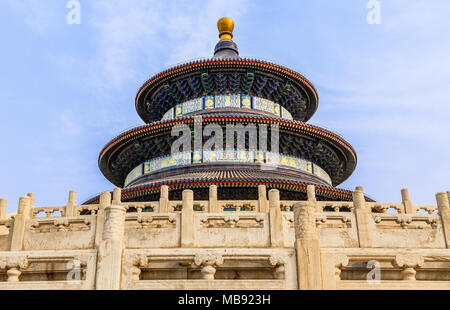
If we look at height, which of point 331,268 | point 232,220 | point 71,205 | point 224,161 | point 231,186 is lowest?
point 331,268

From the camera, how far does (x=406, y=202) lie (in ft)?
51.2

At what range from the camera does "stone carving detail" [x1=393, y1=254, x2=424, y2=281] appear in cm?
797

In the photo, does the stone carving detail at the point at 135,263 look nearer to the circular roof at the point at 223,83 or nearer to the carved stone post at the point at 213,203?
the carved stone post at the point at 213,203

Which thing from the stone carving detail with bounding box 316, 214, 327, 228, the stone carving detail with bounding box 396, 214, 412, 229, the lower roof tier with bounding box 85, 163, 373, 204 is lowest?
the stone carving detail with bounding box 316, 214, 327, 228

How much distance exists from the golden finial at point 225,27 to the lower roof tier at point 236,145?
29.7 feet

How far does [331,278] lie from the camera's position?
761 centimetres

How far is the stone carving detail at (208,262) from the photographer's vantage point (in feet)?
25.6

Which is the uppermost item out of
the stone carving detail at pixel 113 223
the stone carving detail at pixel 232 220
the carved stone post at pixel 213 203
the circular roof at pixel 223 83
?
the circular roof at pixel 223 83

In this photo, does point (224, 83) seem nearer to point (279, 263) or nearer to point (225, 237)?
point (225, 237)

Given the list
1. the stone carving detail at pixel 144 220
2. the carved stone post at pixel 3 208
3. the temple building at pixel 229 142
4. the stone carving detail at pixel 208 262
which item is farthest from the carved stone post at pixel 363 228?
the carved stone post at pixel 3 208

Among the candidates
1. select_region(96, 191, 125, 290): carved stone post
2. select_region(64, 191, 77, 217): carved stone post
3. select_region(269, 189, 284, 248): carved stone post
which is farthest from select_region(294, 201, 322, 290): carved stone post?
select_region(64, 191, 77, 217): carved stone post

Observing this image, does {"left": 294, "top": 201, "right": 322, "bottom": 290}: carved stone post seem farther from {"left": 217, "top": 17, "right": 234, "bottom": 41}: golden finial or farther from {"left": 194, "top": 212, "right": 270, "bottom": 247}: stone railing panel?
{"left": 217, "top": 17, "right": 234, "bottom": 41}: golden finial

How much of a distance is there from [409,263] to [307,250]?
1.78m

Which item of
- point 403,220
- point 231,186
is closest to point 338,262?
point 403,220
